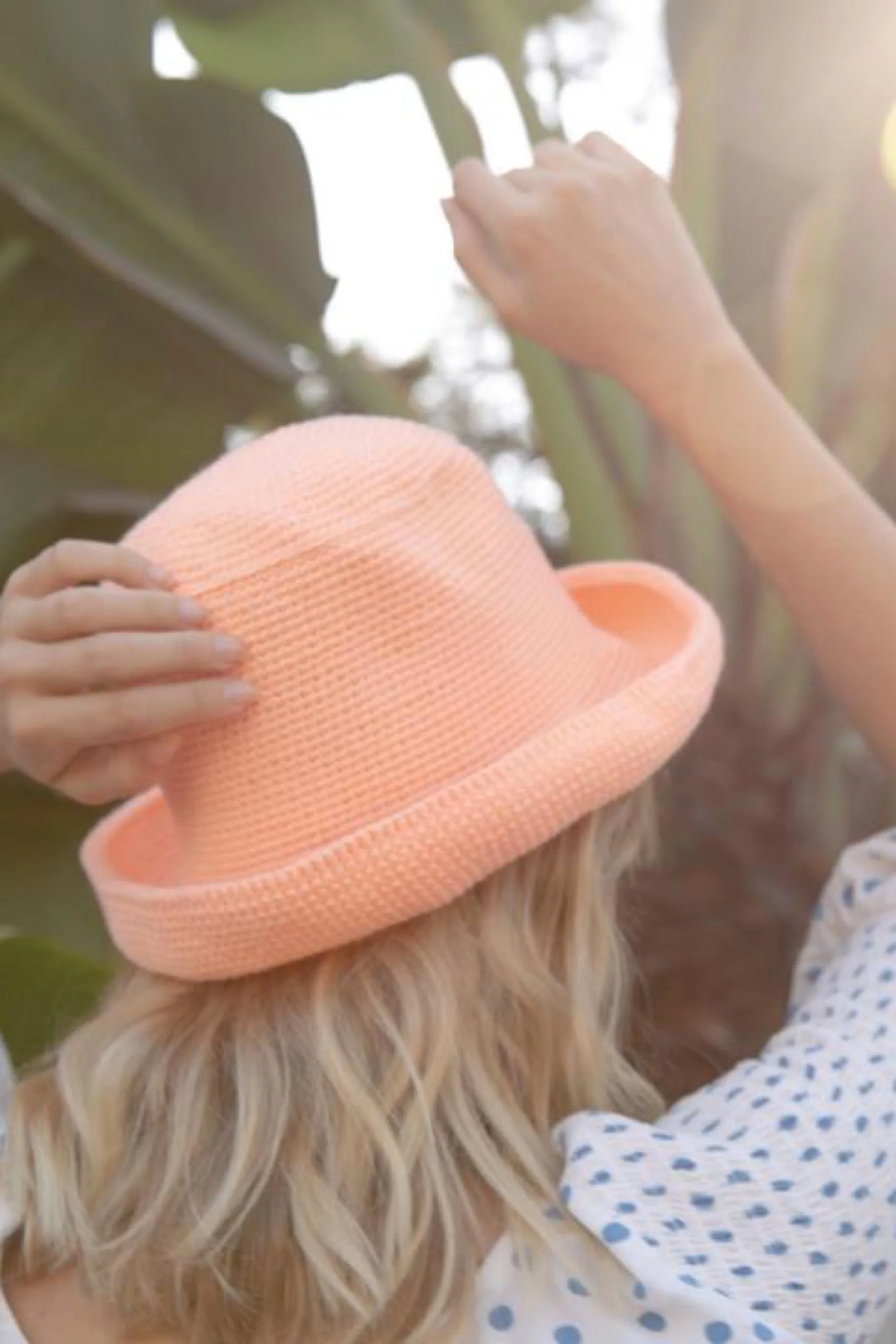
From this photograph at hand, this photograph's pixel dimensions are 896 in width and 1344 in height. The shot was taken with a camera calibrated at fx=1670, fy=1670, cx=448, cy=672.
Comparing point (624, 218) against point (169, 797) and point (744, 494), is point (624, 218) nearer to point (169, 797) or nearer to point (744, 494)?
point (744, 494)

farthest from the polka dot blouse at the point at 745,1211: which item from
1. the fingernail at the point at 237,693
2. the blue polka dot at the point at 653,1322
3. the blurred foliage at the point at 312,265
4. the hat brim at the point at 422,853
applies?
the blurred foliage at the point at 312,265

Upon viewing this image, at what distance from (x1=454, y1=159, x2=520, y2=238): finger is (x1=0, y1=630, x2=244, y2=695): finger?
33cm

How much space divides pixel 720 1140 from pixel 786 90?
1504 mm

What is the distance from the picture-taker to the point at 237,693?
2.90 ft

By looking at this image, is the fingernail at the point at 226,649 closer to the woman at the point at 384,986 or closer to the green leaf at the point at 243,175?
the woman at the point at 384,986

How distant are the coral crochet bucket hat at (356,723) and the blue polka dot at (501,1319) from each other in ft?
0.70

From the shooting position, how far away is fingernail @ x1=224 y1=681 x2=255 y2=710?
2.89 feet

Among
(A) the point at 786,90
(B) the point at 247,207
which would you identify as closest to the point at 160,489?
(B) the point at 247,207

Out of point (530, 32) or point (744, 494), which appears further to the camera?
point (530, 32)

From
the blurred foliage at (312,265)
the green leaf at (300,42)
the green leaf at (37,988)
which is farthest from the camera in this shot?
the green leaf at (300,42)

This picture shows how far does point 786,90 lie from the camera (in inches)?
80.4

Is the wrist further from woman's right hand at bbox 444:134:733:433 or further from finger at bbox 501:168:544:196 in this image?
finger at bbox 501:168:544:196

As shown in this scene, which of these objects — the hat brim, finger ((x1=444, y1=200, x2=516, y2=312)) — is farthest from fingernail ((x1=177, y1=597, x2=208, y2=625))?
finger ((x1=444, y1=200, x2=516, y2=312))

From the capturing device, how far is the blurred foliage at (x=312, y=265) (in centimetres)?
189
